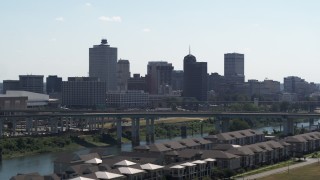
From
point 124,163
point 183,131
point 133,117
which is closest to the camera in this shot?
point 124,163

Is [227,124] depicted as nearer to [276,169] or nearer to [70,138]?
[70,138]

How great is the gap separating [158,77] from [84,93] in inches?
1601

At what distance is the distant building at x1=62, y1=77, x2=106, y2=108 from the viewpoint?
11212 cm

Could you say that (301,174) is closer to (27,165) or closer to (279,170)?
(279,170)

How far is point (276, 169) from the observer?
133 feet

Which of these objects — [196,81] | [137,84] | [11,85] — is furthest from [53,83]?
[196,81]

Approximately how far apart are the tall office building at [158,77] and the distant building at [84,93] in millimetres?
32620

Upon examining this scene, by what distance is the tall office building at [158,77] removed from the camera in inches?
5792

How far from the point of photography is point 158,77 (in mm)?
151250

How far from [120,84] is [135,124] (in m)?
88.7

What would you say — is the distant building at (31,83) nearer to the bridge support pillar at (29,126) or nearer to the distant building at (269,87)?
the bridge support pillar at (29,126)

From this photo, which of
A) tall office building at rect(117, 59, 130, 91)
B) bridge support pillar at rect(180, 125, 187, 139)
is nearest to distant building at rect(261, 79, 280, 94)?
tall office building at rect(117, 59, 130, 91)

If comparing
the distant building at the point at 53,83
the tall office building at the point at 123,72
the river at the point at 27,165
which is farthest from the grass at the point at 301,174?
the tall office building at the point at 123,72

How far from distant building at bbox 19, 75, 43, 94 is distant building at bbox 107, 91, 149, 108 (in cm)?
1683
